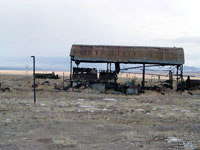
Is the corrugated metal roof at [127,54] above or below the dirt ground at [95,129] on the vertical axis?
above

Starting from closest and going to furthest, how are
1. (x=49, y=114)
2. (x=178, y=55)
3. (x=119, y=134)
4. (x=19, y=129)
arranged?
(x=119, y=134) < (x=19, y=129) < (x=49, y=114) < (x=178, y=55)

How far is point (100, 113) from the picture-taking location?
44.6 ft

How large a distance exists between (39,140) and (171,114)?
22.4ft

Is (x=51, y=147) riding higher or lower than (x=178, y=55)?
lower

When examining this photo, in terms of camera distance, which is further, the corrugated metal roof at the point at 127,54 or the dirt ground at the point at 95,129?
the corrugated metal roof at the point at 127,54

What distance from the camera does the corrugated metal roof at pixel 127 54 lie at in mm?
27812

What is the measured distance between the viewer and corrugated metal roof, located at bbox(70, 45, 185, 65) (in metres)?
27.8

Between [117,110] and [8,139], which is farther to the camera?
[117,110]

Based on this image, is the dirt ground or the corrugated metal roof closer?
the dirt ground

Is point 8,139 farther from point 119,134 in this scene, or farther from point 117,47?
point 117,47

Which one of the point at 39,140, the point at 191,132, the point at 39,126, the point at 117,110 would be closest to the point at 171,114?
the point at 117,110

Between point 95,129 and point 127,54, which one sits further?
point 127,54

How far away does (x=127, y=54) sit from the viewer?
92.6ft

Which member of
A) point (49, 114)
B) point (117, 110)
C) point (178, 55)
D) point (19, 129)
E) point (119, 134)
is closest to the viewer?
point (119, 134)
